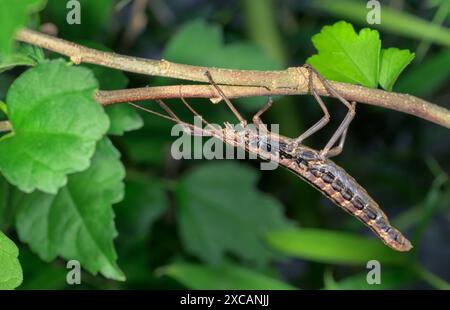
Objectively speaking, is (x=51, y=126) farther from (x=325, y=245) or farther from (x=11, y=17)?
(x=325, y=245)

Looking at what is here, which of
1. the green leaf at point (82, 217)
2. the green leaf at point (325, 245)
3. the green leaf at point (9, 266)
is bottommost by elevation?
the green leaf at point (9, 266)

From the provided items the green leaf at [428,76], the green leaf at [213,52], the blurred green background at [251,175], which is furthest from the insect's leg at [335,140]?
the green leaf at [428,76]

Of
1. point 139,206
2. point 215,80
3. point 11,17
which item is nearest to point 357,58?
point 215,80

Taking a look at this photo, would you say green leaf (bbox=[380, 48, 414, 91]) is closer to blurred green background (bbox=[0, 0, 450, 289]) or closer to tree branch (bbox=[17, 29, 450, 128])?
tree branch (bbox=[17, 29, 450, 128])

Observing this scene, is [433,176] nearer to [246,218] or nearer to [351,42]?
[246,218]

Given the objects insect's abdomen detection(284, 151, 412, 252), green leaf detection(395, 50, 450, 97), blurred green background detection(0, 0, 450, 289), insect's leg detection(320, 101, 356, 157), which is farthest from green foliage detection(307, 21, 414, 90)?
green leaf detection(395, 50, 450, 97)

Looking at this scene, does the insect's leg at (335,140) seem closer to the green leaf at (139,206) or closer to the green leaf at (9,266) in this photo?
the green leaf at (9,266)
